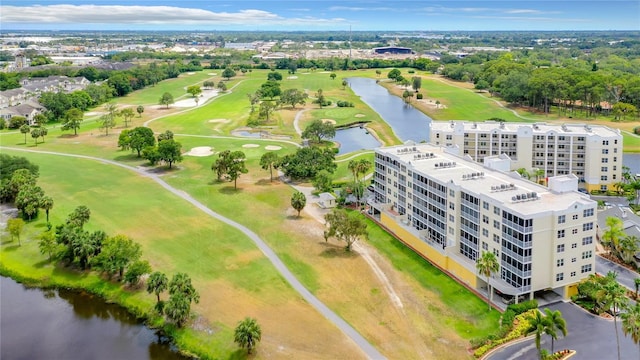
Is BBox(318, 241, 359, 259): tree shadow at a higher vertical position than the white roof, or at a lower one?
lower

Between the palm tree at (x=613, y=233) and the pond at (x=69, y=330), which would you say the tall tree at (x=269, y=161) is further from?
the palm tree at (x=613, y=233)

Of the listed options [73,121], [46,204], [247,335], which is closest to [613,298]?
[247,335]

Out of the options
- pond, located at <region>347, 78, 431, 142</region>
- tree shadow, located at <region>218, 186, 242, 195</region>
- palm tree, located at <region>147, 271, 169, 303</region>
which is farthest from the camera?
pond, located at <region>347, 78, 431, 142</region>

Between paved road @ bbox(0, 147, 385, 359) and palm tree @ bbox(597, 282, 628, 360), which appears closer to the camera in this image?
palm tree @ bbox(597, 282, 628, 360)

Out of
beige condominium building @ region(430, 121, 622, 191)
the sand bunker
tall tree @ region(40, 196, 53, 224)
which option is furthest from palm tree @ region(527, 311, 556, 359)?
→ the sand bunker

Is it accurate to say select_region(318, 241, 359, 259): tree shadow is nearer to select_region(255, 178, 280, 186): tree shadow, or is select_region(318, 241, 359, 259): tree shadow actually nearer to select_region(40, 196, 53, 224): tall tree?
select_region(255, 178, 280, 186): tree shadow

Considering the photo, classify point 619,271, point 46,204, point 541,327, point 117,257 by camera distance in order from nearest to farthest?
point 541,327 < point 117,257 < point 619,271 < point 46,204

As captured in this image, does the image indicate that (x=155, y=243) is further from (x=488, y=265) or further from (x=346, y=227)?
(x=488, y=265)
